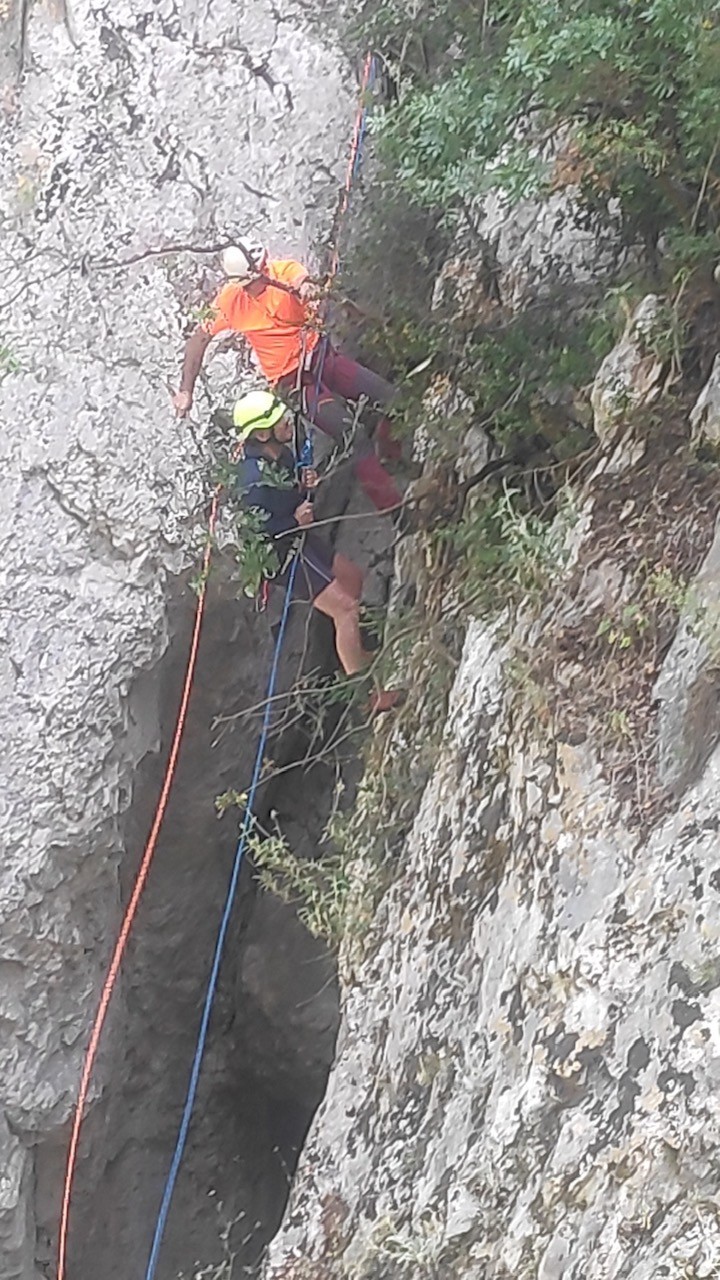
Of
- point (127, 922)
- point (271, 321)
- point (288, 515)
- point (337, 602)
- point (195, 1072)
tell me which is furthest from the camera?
point (195, 1072)

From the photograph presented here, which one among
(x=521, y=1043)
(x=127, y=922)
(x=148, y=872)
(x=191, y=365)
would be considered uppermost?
(x=191, y=365)

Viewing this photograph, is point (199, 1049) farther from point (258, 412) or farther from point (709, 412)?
point (709, 412)

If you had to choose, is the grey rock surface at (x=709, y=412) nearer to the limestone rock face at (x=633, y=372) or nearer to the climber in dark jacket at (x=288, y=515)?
the limestone rock face at (x=633, y=372)

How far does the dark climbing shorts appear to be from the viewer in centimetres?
476

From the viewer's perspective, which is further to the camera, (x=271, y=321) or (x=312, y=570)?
(x=312, y=570)

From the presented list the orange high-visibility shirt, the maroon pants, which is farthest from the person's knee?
the orange high-visibility shirt

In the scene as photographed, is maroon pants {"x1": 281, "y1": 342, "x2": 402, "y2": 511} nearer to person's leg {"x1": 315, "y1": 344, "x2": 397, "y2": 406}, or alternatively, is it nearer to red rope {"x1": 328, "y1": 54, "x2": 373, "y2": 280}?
person's leg {"x1": 315, "y1": 344, "x2": 397, "y2": 406}

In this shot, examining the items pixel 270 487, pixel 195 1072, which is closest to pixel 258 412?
pixel 270 487

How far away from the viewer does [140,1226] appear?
20.4 ft

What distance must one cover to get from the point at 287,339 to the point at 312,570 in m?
0.95

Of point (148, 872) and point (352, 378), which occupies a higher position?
point (352, 378)

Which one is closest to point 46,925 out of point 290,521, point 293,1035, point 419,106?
point 293,1035

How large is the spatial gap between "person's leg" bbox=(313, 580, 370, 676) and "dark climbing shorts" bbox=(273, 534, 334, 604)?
0.08m

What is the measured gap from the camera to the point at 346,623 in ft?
15.2
